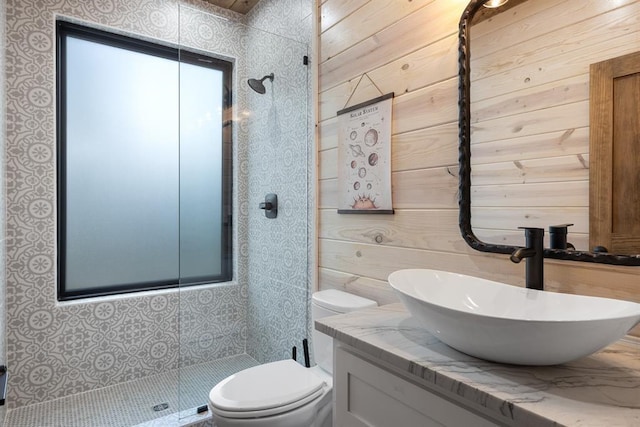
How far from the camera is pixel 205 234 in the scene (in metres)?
2.19

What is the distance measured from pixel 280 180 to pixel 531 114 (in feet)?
5.06

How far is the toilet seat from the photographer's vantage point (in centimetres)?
135

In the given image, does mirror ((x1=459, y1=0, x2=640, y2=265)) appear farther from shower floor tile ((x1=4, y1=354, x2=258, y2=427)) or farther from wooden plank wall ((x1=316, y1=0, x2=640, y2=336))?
shower floor tile ((x1=4, y1=354, x2=258, y2=427))

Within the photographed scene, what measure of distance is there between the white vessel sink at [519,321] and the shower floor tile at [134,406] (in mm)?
1602

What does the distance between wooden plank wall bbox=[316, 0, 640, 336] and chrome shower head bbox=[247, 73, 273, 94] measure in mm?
525

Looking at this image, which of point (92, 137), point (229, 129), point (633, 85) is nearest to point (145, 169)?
point (92, 137)

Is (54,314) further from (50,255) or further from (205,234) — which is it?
(205,234)

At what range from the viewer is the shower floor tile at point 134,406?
1.95 m

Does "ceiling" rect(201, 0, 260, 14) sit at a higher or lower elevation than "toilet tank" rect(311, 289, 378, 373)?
higher

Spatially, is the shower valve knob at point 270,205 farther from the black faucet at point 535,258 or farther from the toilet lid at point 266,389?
the black faucet at point 535,258

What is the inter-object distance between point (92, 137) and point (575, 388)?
272 centimetres

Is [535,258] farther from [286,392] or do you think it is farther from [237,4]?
[237,4]

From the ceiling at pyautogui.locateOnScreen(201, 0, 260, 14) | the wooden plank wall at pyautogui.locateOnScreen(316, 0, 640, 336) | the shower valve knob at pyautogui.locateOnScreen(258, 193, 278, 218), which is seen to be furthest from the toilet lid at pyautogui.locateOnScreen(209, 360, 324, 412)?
the ceiling at pyautogui.locateOnScreen(201, 0, 260, 14)

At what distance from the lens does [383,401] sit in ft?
2.79
